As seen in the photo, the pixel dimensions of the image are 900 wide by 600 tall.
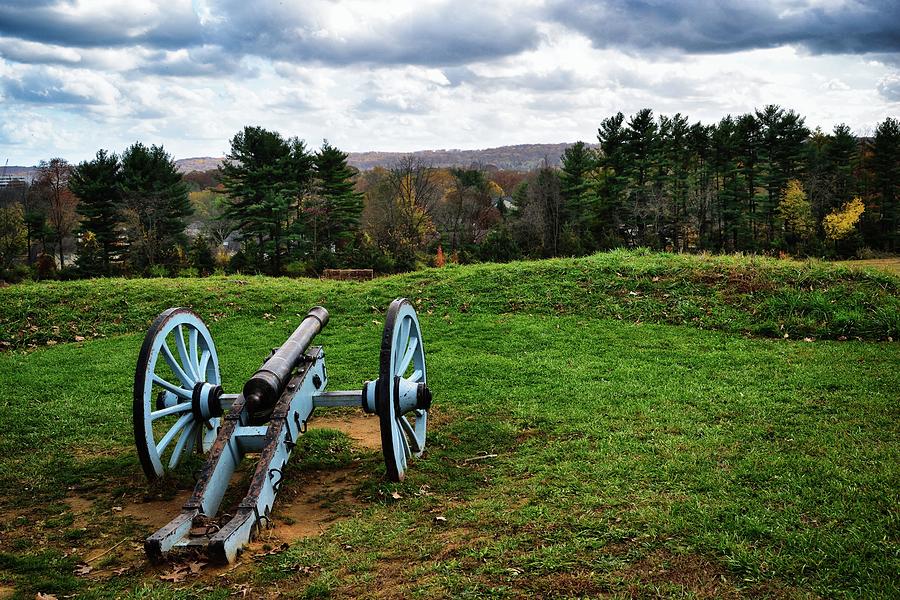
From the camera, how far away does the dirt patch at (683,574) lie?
327cm

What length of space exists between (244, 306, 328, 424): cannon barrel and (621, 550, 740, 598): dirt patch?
8.70ft

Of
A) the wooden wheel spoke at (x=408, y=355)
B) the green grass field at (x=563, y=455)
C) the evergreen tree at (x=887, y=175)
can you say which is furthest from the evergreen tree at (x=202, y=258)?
the evergreen tree at (x=887, y=175)

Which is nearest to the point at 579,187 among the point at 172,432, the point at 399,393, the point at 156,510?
the point at 399,393

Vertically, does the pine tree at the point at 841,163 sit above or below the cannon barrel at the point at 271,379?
above

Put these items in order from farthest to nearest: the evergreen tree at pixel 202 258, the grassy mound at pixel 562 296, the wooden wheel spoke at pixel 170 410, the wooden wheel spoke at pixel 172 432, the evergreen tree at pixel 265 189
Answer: the evergreen tree at pixel 265 189, the evergreen tree at pixel 202 258, the grassy mound at pixel 562 296, the wooden wheel spoke at pixel 172 432, the wooden wheel spoke at pixel 170 410

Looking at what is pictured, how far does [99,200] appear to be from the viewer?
36.2 meters

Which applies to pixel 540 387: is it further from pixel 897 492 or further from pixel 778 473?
pixel 897 492

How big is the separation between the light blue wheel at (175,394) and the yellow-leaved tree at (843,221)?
41.0 metres

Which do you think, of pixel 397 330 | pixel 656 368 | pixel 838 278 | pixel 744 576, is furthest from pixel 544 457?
pixel 838 278

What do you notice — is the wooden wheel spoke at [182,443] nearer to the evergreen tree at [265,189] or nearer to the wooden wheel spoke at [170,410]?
the wooden wheel spoke at [170,410]

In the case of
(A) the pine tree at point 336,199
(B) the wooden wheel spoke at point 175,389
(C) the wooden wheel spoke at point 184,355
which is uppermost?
(A) the pine tree at point 336,199

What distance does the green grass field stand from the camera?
3.55m

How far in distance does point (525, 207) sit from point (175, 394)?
159ft

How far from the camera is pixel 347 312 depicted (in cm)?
1234
